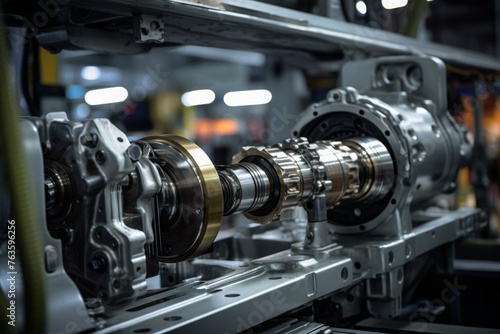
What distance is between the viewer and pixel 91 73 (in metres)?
12.4

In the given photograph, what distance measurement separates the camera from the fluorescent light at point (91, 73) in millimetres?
12194

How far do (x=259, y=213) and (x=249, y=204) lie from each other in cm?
10

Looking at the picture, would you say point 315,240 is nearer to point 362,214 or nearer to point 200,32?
point 362,214

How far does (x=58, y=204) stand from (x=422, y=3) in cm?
191

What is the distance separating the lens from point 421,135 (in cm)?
201

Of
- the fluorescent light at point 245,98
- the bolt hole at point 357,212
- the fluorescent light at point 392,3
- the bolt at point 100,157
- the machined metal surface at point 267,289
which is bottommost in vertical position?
the machined metal surface at point 267,289

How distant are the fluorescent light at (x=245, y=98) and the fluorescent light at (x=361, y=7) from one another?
1074cm

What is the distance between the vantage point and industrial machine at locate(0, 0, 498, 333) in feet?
3.79

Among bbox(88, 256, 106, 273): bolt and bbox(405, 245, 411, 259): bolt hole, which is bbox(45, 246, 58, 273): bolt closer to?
bbox(88, 256, 106, 273): bolt

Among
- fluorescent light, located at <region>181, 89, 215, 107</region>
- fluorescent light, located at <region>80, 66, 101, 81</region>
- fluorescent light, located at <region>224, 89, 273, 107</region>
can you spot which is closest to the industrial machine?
fluorescent light, located at <region>80, 66, 101, 81</region>

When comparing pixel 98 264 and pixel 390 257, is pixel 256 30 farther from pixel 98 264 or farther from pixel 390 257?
pixel 98 264

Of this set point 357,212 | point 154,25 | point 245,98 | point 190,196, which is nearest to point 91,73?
point 245,98

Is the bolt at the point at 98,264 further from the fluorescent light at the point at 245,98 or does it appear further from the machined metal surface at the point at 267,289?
the fluorescent light at the point at 245,98

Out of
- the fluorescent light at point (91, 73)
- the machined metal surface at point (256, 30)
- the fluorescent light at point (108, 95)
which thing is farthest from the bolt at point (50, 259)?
the fluorescent light at point (91, 73)
